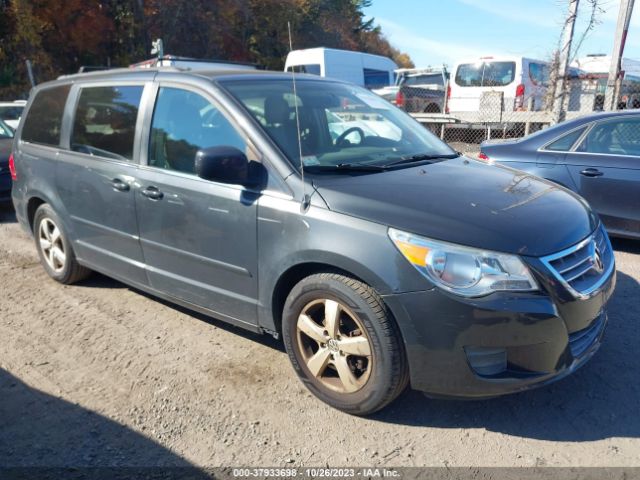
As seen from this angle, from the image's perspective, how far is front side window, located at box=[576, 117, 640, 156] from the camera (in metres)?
5.43

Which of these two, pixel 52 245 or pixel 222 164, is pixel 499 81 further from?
A: pixel 222 164

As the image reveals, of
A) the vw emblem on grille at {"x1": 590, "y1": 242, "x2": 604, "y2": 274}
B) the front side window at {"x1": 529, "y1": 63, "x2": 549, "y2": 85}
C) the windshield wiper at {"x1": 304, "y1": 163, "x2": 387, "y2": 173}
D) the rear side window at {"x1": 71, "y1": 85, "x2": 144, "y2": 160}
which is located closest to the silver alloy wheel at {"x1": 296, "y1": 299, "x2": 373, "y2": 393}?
the windshield wiper at {"x1": 304, "y1": 163, "x2": 387, "y2": 173}

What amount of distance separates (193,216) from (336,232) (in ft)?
3.46

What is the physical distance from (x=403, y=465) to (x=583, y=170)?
4.09 meters

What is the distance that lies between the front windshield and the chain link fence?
7.24 metres

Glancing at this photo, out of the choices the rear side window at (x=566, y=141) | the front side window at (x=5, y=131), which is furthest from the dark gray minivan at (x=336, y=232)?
the front side window at (x=5, y=131)

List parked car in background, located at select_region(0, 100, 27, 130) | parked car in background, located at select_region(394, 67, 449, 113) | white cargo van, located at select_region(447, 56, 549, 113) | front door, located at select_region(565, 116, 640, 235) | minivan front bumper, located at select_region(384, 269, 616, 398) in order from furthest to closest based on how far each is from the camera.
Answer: parked car in background, located at select_region(394, 67, 449, 113), white cargo van, located at select_region(447, 56, 549, 113), parked car in background, located at select_region(0, 100, 27, 130), front door, located at select_region(565, 116, 640, 235), minivan front bumper, located at select_region(384, 269, 616, 398)

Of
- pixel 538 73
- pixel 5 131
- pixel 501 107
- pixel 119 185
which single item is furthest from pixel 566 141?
pixel 538 73

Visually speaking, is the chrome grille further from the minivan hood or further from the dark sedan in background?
the dark sedan in background

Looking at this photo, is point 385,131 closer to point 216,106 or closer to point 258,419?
point 216,106

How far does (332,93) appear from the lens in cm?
397

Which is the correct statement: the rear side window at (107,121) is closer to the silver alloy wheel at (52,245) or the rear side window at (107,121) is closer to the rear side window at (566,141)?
the silver alloy wheel at (52,245)

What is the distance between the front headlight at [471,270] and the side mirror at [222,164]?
3.60 ft

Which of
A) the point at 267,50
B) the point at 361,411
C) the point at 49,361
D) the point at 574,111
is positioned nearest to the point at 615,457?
the point at 361,411
